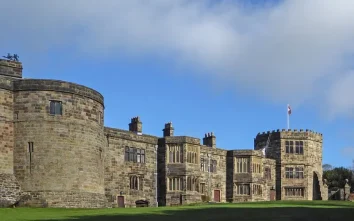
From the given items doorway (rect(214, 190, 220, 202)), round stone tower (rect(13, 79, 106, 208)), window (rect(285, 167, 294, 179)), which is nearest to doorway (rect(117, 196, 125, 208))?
round stone tower (rect(13, 79, 106, 208))

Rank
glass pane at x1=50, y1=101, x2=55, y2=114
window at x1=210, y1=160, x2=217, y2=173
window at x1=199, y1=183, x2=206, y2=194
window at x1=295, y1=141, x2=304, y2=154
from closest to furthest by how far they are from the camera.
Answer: glass pane at x1=50, y1=101, x2=55, y2=114 < window at x1=199, y1=183, x2=206, y2=194 < window at x1=210, y1=160, x2=217, y2=173 < window at x1=295, y1=141, x2=304, y2=154

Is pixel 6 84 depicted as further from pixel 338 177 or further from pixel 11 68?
pixel 338 177

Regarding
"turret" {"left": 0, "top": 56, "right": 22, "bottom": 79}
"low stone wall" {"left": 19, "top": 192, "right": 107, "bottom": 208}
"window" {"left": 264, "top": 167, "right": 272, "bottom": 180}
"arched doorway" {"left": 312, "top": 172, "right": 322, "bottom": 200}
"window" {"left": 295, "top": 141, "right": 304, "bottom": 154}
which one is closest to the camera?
"low stone wall" {"left": 19, "top": 192, "right": 107, "bottom": 208}

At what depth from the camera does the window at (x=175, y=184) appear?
65144 mm

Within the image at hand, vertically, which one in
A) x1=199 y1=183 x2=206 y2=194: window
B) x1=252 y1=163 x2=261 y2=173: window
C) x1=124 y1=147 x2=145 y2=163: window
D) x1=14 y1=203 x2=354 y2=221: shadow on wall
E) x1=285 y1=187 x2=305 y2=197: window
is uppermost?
x1=124 y1=147 x2=145 y2=163: window

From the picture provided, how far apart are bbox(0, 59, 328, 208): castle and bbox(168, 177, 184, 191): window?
0.11 meters

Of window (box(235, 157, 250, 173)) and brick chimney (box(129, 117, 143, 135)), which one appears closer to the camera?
brick chimney (box(129, 117, 143, 135))

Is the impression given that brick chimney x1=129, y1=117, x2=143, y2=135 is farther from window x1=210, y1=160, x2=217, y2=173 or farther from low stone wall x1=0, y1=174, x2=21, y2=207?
low stone wall x1=0, y1=174, x2=21, y2=207

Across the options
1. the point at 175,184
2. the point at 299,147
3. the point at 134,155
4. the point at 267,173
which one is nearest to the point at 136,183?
the point at 134,155

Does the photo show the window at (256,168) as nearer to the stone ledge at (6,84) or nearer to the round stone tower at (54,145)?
the round stone tower at (54,145)

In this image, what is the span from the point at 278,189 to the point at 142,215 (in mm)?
50988

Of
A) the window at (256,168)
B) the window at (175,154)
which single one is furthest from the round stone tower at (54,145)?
the window at (256,168)

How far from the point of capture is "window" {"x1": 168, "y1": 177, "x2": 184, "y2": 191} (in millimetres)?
65144

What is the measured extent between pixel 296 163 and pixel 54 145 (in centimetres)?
4361
